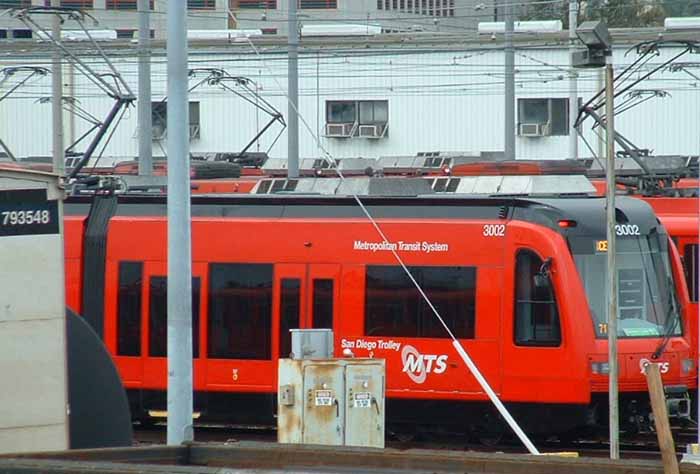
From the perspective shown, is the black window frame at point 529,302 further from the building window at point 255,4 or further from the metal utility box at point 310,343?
the building window at point 255,4

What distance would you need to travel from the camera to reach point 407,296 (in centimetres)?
1396

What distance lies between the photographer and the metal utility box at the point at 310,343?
11.7 meters

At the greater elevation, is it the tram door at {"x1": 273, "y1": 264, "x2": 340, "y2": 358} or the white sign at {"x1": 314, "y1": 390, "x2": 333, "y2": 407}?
the tram door at {"x1": 273, "y1": 264, "x2": 340, "y2": 358}

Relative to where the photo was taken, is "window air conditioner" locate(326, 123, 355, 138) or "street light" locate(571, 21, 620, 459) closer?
"street light" locate(571, 21, 620, 459)

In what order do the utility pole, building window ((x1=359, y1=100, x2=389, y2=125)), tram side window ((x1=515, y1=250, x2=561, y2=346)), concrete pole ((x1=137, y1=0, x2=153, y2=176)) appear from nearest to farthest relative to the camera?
tram side window ((x1=515, y1=250, x2=561, y2=346))
concrete pole ((x1=137, y1=0, x2=153, y2=176))
the utility pole
building window ((x1=359, y1=100, x2=389, y2=125))

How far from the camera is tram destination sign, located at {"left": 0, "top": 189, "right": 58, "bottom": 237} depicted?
26.2ft

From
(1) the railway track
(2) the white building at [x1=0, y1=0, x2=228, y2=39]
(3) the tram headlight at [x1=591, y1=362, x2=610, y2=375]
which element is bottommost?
(1) the railway track

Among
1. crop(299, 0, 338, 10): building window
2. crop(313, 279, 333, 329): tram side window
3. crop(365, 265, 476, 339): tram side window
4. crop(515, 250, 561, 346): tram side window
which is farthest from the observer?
crop(299, 0, 338, 10): building window

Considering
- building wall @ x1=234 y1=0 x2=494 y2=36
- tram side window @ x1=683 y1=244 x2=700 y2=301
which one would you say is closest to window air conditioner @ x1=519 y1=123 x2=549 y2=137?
building wall @ x1=234 y1=0 x2=494 y2=36

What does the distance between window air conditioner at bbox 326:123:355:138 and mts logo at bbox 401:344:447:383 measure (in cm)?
3224

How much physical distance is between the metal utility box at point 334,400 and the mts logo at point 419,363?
1960 mm

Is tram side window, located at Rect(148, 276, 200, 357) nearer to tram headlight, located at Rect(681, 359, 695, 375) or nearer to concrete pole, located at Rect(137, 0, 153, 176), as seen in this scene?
tram headlight, located at Rect(681, 359, 695, 375)

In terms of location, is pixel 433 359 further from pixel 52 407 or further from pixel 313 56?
pixel 313 56

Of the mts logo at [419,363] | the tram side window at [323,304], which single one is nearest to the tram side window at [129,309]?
the tram side window at [323,304]
